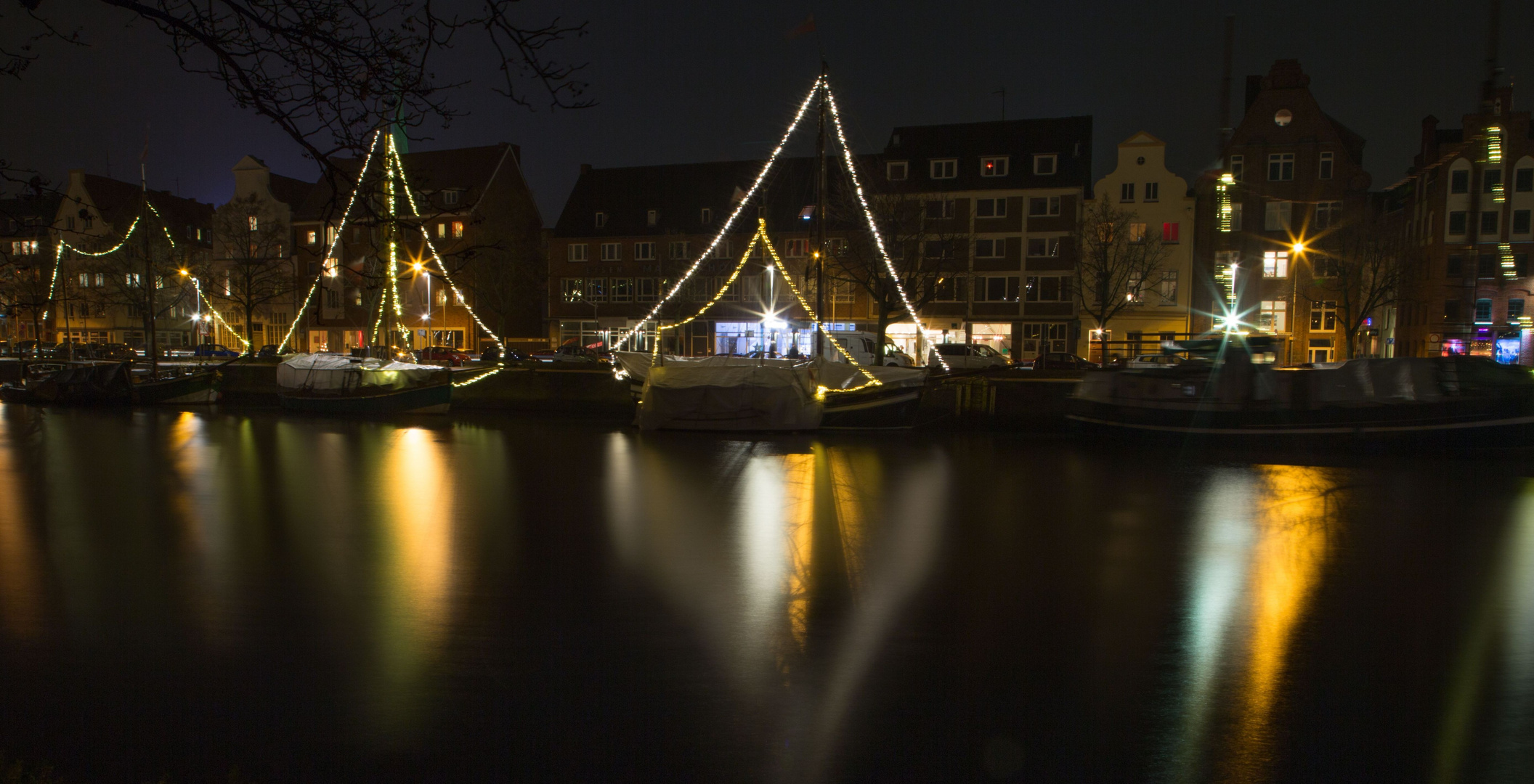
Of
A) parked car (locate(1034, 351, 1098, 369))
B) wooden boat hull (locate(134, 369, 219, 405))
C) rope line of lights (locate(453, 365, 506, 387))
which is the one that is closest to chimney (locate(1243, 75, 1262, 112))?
parked car (locate(1034, 351, 1098, 369))

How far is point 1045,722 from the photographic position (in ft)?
17.7

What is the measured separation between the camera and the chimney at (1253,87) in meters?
50.6

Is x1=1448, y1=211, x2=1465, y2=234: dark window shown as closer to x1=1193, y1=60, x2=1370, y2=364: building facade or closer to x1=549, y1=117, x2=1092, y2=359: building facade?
x1=1193, y1=60, x2=1370, y2=364: building facade

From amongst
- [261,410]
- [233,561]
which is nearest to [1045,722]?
[233,561]

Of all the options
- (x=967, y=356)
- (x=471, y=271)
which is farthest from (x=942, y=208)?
(x=471, y=271)

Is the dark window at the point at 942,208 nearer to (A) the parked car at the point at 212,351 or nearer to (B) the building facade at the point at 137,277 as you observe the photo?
(B) the building facade at the point at 137,277

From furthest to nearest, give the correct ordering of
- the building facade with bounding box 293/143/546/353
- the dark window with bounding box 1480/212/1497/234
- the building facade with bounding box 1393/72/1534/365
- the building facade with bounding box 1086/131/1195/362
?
the building facade with bounding box 293/143/546/353, the building facade with bounding box 1086/131/1195/362, the dark window with bounding box 1480/212/1497/234, the building facade with bounding box 1393/72/1534/365

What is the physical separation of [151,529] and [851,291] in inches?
1516

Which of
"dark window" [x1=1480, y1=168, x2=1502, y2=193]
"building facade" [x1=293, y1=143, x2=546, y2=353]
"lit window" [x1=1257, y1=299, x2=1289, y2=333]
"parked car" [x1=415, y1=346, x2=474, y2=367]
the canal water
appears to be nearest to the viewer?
the canal water

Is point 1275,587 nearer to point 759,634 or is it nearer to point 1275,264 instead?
point 759,634

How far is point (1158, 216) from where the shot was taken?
5019 cm

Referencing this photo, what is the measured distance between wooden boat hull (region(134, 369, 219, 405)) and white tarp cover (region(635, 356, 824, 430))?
Result: 2041 centimetres

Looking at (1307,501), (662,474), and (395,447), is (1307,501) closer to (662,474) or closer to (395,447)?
(662,474)

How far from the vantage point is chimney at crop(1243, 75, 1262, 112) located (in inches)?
1993
